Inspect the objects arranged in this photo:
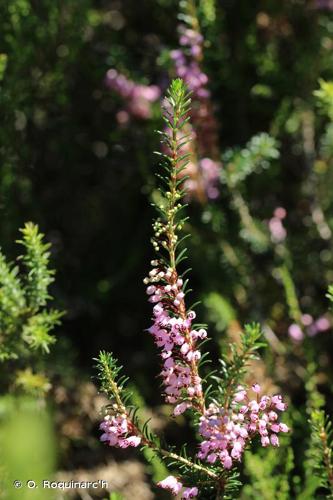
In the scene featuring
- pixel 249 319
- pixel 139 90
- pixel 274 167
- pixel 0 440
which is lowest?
pixel 0 440

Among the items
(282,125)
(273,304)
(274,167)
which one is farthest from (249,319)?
(282,125)

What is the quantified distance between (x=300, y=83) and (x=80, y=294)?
56.9 inches

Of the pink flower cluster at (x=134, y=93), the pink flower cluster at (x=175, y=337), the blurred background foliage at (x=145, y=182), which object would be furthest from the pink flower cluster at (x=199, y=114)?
the pink flower cluster at (x=175, y=337)

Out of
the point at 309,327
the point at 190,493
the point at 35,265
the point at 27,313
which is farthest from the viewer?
the point at 309,327

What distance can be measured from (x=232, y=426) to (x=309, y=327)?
5.11 ft

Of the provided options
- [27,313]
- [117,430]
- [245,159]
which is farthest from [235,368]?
[245,159]

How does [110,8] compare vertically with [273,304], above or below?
above

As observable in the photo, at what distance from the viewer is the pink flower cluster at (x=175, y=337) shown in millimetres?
1302

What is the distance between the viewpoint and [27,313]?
2.06 metres

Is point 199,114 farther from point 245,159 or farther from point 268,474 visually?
point 268,474

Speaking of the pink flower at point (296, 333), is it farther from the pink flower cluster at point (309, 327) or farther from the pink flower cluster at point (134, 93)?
the pink flower cluster at point (134, 93)

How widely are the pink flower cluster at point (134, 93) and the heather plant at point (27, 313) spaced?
0.89m

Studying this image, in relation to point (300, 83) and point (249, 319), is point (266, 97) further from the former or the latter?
point (249, 319)

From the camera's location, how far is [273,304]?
9.58 ft
